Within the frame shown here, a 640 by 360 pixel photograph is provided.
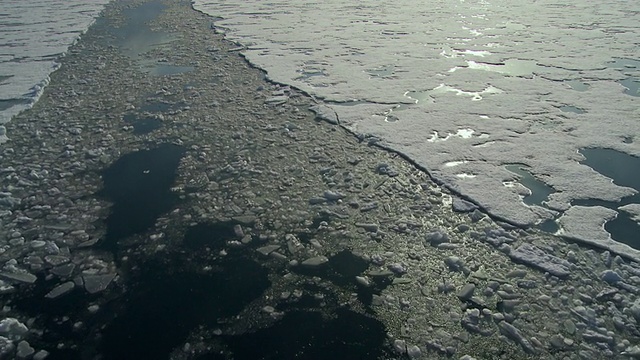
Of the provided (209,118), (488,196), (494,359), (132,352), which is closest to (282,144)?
(209,118)

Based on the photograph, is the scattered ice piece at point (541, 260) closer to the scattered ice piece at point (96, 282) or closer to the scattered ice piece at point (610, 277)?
the scattered ice piece at point (610, 277)

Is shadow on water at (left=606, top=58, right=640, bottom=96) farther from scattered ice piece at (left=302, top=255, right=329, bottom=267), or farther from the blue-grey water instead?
scattered ice piece at (left=302, top=255, right=329, bottom=267)

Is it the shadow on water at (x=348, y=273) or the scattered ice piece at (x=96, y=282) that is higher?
the shadow on water at (x=348, y=273)

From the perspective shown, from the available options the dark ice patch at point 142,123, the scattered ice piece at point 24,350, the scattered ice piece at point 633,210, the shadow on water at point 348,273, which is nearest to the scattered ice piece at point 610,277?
the scattered ice piece at point 633,210

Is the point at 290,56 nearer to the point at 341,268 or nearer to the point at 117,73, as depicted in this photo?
the point at 117,73

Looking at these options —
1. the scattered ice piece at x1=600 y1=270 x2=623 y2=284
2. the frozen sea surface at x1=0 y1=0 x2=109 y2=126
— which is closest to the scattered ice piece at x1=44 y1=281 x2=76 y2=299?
the scattered ice piece at x1=600 y1=270 x2=623 y2=284

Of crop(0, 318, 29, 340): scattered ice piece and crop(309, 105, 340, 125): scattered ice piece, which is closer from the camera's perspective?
crop(0, 318, 29, 340): scattered ice piece
